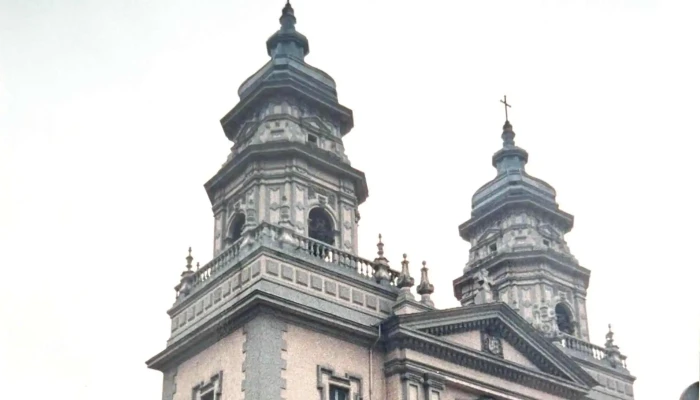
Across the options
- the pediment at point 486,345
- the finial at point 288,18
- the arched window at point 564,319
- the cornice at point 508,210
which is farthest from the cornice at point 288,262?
the cornice at point 508,210

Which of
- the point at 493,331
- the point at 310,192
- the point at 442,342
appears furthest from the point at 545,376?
the point at 310,192

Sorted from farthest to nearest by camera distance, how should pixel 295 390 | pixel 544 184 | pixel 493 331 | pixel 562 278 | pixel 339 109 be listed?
pixel 544 184 < pixel 562 278 < pixel 339 109 < pixel 493 331 < pixel 295 390

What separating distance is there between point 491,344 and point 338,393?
5617mm

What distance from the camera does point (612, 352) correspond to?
37281mm

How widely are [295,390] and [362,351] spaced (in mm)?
2769

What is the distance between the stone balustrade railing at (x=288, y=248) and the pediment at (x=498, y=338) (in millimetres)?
1894

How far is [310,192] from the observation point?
31.7 meters

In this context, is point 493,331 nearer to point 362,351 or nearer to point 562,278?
point 362,351

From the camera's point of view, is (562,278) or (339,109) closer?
(339,109)

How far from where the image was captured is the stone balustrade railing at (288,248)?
28.5 m

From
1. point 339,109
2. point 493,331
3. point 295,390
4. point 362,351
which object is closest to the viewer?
point 295,390

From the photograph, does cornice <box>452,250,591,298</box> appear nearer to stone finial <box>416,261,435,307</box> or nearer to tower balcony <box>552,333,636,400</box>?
tower balcony <box>552,333,636,400</box>

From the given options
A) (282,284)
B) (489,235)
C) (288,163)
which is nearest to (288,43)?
(288,163)

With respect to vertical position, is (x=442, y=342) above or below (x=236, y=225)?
below
